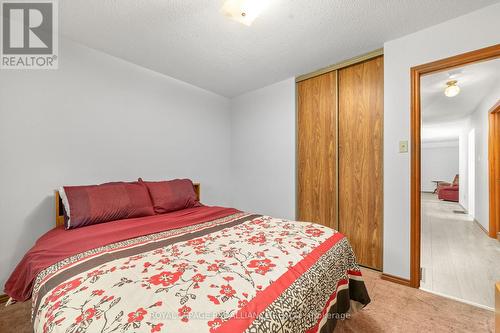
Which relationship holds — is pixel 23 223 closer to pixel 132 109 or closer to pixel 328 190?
pixel 132 109

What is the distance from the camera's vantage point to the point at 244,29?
1972 mm

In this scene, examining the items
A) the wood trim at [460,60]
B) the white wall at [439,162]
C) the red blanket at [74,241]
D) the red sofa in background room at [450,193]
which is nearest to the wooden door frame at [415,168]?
the wood trim at [460,60]

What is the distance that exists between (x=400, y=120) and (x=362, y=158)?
52 centimetres

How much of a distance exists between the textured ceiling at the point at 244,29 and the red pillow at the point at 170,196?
4.89ft

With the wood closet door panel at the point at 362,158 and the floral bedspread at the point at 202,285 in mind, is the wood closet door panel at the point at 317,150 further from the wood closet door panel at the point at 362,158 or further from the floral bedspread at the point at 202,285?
the floral bedspread at the point at 202,285

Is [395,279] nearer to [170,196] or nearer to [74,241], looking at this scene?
[170,196]

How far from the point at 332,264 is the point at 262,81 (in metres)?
2.68

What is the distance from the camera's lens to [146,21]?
1.86m

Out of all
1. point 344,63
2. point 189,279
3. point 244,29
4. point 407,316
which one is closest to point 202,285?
point 189,279

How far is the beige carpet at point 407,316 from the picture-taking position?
4.81ft

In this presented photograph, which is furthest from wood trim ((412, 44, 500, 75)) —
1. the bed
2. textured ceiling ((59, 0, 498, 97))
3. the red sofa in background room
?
the red sofa in background room

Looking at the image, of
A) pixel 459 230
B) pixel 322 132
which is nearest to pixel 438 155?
pixel 459 230

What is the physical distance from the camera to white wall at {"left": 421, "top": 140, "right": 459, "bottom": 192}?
9305mm

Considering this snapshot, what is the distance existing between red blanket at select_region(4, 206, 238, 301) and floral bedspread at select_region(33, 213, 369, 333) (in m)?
0.12
